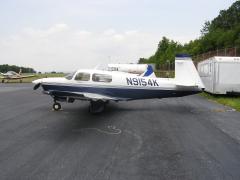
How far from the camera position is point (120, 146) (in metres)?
7.75

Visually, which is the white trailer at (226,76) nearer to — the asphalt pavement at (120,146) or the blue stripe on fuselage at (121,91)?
the blue stripe on fuselage at (121,91)

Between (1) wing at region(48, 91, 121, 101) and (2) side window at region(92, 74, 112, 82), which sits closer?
(1) wing at region(48, 91, 121, 101)

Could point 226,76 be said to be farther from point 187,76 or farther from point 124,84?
point 124,84

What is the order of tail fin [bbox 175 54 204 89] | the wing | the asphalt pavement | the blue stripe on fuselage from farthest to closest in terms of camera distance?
tail fin [bbox 175 54 204 89] → the blue stripe on fuselage → the wing → the asphalt pavement

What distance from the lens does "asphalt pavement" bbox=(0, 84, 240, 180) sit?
5.86 metres

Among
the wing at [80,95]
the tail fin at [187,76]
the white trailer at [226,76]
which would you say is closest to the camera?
the wing at [80,95]

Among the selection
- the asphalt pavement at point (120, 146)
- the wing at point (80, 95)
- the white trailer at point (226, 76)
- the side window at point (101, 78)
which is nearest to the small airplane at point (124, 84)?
the side window at point (101, 78)

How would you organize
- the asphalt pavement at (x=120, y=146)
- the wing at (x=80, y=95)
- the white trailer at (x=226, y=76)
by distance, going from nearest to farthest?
1. the asphalt pavement at (x=120, y=146)
2. the wing at (x=80, y=95)
3. the white trailer at (x=226, y=76)

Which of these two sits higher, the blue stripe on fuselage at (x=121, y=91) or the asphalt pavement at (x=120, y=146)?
the blue stripe on fuselage at (x=121, y=91)

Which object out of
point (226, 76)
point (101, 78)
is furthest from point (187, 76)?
point (226, 76)

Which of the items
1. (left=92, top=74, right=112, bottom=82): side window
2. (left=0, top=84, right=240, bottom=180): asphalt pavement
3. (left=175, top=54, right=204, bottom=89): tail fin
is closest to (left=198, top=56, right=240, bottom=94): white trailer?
(left=175, top=54, right=204, bottom=89): tail fin

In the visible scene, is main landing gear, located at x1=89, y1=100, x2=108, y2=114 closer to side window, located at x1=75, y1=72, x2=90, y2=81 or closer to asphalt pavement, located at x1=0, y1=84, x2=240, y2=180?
asphalt pavement, located at x1=0, y1=84, x2=240, y2=180

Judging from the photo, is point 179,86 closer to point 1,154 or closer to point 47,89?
point 47,89

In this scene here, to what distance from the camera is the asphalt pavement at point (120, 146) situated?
586 cm
